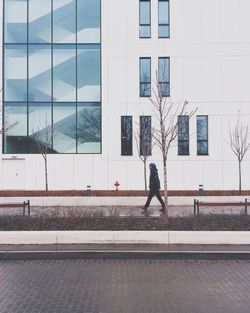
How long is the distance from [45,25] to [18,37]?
2.00 m

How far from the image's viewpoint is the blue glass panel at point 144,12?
29578 millimetres

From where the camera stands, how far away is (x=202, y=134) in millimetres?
29391

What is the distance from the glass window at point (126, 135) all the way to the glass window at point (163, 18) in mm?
6103

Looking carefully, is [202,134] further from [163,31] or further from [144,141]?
[163,31]

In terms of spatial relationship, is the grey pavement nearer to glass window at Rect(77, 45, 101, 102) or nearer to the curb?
the curb

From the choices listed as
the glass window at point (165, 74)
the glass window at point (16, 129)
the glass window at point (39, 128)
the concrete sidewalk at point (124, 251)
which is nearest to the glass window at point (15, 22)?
the glass window at point (16, 129)

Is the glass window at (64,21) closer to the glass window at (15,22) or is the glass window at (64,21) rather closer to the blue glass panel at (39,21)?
the blue glass panel at (39,21)

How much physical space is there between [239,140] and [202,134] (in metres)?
2.44

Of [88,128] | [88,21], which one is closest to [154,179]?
[88,128]

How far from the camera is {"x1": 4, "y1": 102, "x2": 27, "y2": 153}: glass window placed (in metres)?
29.1

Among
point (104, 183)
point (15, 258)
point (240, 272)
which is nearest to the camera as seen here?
point (240, 272)

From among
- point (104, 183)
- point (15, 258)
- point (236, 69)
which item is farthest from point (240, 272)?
point (236, 69)

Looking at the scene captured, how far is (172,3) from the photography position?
29.4 meters

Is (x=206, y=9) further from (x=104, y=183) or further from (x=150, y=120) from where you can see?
(x=104, y=183)
